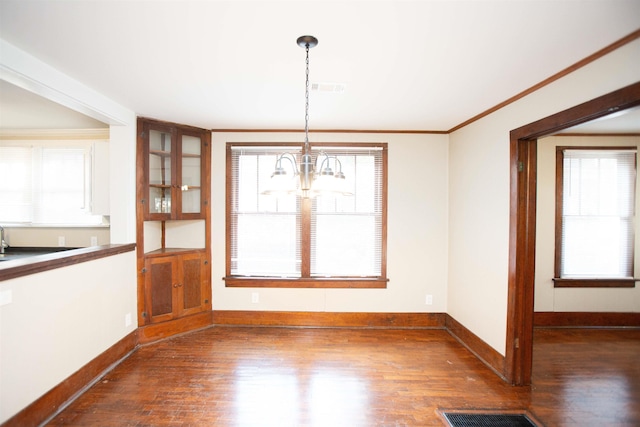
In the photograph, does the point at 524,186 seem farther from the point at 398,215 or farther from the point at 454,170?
the point at 398,215

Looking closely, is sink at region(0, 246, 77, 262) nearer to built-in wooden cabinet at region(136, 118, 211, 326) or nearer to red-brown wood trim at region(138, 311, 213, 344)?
built-in wooden cabinet at region(136, 118, 211, 326)

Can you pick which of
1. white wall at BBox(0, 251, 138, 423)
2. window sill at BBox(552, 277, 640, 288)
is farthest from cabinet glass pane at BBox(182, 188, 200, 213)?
window sill at BBox(552, 277, 640, 288)

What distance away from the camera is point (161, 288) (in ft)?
11.3

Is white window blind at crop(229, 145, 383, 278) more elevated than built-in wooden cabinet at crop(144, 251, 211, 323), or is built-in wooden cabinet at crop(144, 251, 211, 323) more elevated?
white window blind at crop(229, 145, 383, 278)

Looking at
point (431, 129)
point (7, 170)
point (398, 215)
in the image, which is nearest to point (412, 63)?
point (431, 129)

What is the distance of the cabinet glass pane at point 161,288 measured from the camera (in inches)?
133

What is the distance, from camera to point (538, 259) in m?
3.97

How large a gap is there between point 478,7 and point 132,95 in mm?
2750

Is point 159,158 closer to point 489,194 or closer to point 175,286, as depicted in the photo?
point 175,286

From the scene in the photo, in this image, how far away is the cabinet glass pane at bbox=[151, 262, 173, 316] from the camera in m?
3.38

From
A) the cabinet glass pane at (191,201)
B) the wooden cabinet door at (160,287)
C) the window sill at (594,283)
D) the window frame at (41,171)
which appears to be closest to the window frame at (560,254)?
the window sill at (594,283)

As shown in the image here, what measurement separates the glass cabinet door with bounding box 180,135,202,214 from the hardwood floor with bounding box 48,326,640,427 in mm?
1565

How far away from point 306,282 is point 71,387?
2.36 m

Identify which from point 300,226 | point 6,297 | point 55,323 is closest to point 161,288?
point 55,323
